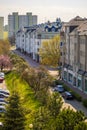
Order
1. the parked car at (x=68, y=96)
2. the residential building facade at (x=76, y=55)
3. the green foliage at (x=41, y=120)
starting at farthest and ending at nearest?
1. the residential building facade at (x=76, y=55)
2. the parked car at (x=68, y=96)
3. the green foliage at (x=41, y=120)

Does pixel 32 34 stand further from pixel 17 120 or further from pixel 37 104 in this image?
pixel 17 120

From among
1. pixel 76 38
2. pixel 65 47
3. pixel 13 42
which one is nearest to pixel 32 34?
pixel 65 47

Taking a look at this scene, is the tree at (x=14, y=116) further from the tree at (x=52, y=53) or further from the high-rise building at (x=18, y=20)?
the high-rise building at (x=18, y=20)

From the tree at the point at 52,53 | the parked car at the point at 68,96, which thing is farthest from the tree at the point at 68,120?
the tree at the point at 52,53

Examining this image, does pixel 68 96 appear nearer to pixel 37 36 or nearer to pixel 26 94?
pixel 26 94

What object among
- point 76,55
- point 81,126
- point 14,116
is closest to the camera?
point 81,126

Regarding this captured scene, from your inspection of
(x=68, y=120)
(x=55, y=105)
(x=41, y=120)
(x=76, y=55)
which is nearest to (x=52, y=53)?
(x=76, y=55)

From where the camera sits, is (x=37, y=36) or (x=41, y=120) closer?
(x=41, y=120)

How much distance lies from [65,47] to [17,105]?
29543 millimetres

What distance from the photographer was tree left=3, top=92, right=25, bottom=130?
21469 millimetres

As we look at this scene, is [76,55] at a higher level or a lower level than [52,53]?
higher

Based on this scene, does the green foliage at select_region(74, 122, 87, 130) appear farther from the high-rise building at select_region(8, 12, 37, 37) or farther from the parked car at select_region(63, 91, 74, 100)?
the high-rise building at select_region(8, 12, 37, 37)

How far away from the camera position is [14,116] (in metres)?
21.7

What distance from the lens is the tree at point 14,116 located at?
21.5 meters
